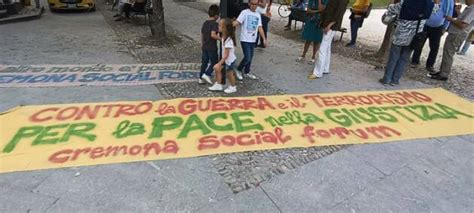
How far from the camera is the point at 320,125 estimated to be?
13.3 feet

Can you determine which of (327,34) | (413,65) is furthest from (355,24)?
(327,34)

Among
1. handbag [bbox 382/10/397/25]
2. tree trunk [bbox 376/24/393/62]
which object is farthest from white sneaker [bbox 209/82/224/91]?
tree trunk [bbox 376/24/393/62]

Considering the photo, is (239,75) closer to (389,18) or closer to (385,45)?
(389,18)

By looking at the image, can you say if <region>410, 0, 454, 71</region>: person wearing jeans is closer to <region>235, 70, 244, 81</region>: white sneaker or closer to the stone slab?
<region>235, 70, 244, 81</region>: white sneaker

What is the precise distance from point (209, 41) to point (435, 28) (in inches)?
186

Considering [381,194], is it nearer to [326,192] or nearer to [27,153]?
[326,192]

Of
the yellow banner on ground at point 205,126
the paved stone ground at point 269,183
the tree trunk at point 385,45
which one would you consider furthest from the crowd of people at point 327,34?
the paved stone ground at point 269,183

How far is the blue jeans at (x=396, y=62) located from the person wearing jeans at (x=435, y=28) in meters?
1.20

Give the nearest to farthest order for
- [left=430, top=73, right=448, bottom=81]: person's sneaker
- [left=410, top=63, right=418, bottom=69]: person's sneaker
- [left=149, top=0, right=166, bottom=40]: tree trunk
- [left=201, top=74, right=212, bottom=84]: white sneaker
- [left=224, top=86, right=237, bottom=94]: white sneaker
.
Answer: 1. [left=224, top=86, right=237, bottom=94]: white sneaker
2. [left=201, top=74, right=212, bottom=84]: white sneaker
3. [left=430, top=73, right=448, bottom=81]: person's sneaker
4. [left=410, top=63, right=418, bottom=69]: person's sneaker
5. [left=149, top=0, right=166, bottom=40]: tree trunk

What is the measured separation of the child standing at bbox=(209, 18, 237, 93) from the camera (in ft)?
15.2

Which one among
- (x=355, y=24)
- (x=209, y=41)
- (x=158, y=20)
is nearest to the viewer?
(x=209, y=41)

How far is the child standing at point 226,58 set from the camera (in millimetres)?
4621

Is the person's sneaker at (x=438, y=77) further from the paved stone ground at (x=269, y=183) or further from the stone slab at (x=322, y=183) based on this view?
the stone slab at (x=322, y=183)

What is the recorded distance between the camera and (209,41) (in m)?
4.91
